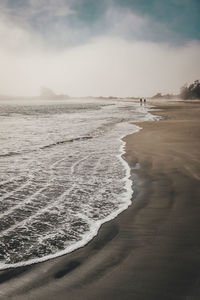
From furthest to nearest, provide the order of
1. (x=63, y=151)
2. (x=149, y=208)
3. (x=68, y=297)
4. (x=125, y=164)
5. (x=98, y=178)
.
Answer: (x=63, y=151) → (x=125, y=164) → (x=98, y=178) → (x=149, y=208) → (x=68, y=297)

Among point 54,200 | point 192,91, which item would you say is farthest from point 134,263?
point 192,91

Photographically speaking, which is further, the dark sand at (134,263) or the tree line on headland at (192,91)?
the tree line on headland at (192,91)

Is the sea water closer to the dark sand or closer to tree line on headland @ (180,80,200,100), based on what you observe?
the dark sand

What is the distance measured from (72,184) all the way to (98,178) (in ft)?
2.38

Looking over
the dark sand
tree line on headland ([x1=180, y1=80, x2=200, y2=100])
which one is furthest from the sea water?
tree line on headland ([x1=180, y1=80, x2=200, y2=100])

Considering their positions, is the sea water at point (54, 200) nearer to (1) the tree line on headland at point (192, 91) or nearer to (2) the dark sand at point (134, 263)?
(2) the dark sand at point (134, 263)

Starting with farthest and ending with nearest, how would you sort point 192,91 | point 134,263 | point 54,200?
1. point 192,91
2. point 54,200
3. point 134,263

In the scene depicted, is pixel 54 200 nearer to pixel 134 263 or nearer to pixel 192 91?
pixel 134 263

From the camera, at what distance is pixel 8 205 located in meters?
4.17

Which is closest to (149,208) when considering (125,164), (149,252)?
(149,252)

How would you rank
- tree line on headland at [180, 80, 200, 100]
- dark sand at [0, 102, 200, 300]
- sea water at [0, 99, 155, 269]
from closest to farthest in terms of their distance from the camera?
dark sand at [0, 102, 200, 300]
sea water at [0, 99, 155, 269]
tree line on headland at [180, 80, 200, 100]

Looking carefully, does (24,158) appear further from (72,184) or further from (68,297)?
(68,297)

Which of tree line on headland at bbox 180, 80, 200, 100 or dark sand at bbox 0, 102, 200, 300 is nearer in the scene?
dark sand at bbox 0, 102, 200, 300

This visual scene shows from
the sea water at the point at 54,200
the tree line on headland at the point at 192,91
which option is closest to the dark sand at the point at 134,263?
the sea water at the point at 54,200
